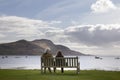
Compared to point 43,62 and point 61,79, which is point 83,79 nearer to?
point 61,79

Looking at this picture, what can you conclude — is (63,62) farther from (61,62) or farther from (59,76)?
(59,76)

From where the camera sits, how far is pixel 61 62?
29.8 metres

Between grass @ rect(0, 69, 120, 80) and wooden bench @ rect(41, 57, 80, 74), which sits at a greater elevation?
wooden bench @ rect(41, 57, 80, 74)

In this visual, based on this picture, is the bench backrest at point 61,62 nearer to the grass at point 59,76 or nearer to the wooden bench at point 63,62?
the wooden bench at point 63,62

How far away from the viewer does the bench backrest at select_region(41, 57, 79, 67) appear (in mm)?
29250

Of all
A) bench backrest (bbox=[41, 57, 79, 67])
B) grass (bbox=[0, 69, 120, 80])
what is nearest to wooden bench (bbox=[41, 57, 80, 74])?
bench backrest (bbox=[41, 57, 79, 67])

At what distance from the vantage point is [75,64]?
29359 millimetres

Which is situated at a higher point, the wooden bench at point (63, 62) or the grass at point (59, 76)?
the wooden bench at point (63, 62)

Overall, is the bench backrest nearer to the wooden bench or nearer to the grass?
the wooden bench

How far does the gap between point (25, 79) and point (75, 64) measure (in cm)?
725

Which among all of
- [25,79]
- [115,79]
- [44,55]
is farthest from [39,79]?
[44,55]

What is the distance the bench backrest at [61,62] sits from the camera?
29.2 meters

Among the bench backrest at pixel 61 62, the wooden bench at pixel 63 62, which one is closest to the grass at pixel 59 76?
the wooden bench at pixel 63 62

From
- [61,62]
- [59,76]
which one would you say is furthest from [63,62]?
[59,76]
